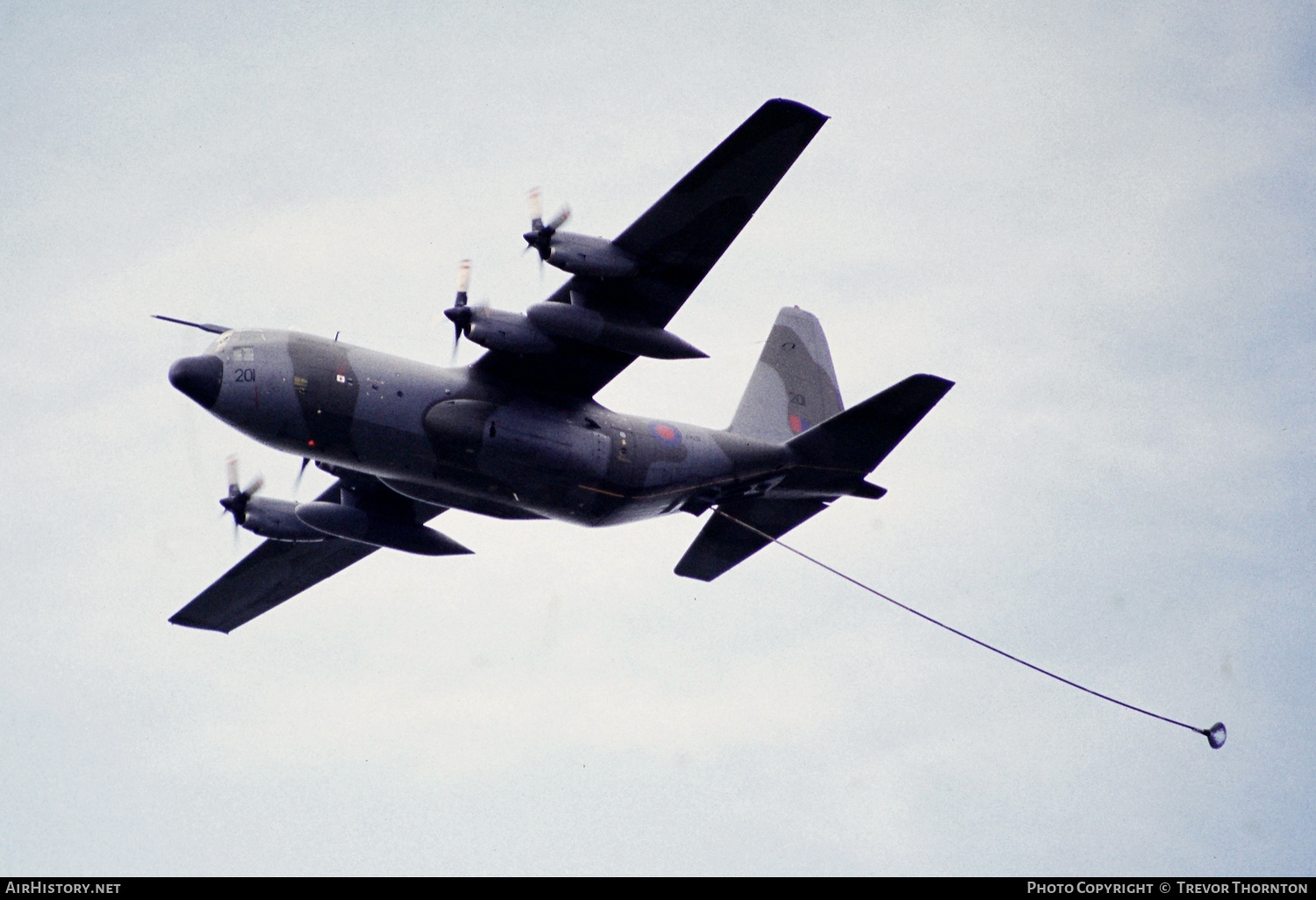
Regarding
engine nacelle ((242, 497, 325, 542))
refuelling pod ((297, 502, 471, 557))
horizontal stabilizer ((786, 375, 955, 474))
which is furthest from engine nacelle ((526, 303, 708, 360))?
engine nacelle ((242, 497, 325, 542))

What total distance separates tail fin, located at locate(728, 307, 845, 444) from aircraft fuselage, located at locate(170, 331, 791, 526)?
218cm

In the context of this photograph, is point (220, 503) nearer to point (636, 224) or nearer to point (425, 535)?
point (425, 535)

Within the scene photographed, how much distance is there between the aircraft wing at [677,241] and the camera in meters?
23.7

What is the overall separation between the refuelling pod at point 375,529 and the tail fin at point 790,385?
6383 mm

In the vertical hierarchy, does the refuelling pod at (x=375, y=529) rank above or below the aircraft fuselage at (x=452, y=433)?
below

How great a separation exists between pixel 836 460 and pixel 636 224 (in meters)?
6.36

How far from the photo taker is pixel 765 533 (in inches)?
1139

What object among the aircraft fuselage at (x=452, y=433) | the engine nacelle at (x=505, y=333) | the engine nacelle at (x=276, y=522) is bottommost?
the engine nacelle at (x=276, y=522)

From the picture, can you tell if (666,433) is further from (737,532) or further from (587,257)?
(587,257)

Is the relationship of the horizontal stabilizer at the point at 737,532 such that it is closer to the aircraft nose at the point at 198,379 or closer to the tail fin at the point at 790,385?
the tail fin at the point at 790,385

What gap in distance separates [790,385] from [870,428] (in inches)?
153

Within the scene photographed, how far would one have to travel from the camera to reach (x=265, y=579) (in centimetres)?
3081

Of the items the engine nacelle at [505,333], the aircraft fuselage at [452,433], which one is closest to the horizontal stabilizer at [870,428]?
the aircraft fuselage at [452,433]
